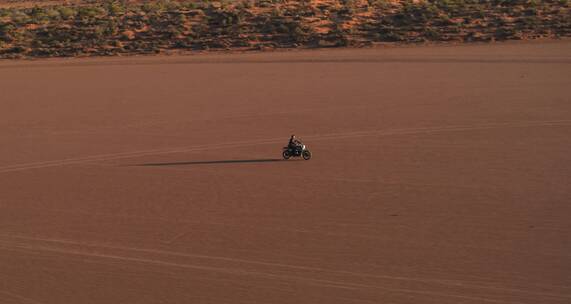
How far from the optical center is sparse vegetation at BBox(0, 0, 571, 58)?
29734mm

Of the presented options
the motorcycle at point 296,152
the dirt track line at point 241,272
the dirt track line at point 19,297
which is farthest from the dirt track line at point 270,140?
the dirt track line at point 19,297

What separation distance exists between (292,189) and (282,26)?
19.8 meters

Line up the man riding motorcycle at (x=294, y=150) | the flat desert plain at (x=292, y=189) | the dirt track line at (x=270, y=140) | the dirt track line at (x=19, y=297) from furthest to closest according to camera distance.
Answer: the dirt track line at (x=270, y=140), the man riding motorcycle at (x=294, y=150), the flat desert plain at (x=292, y=189), the dirt track line at (x=19, y=297)

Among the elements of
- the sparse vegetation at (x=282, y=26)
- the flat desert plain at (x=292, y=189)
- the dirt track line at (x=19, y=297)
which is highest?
the sparse vegetation at (x=282, y=26)

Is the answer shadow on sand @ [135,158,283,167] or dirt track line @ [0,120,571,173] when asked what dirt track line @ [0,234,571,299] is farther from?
dirt track line @ [0,120,571,173]

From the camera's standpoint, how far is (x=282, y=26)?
31406 mm

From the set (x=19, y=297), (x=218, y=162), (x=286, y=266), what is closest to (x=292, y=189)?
(x=218, y=162)

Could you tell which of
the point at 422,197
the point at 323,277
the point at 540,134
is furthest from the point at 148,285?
the point at 540,134

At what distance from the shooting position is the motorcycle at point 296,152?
45.0 feet

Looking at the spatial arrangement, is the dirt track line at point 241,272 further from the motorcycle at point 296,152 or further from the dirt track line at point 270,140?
the motorcycle at point 296,152

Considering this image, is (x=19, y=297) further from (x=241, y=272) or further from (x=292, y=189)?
(x=292, y=189)

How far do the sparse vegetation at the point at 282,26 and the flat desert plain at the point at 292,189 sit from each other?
7.06 metres

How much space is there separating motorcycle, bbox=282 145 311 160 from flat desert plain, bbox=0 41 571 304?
4.4 inches

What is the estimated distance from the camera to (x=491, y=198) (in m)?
11.4
